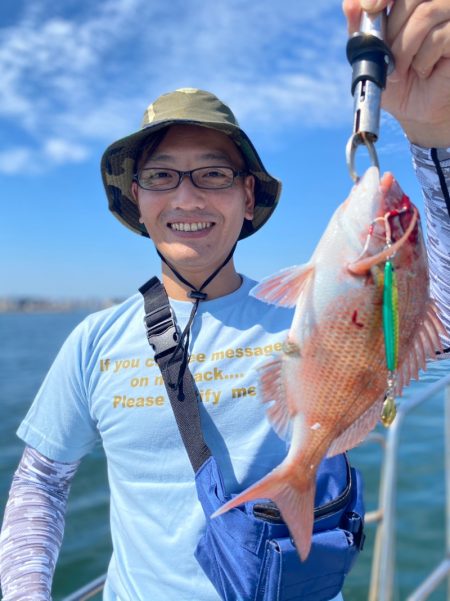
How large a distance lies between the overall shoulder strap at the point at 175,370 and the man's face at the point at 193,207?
21 centimetres

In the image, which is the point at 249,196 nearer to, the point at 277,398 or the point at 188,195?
the point at 188,195

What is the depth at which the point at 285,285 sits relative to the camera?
5.27ft

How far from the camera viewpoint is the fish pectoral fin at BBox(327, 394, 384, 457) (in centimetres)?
157

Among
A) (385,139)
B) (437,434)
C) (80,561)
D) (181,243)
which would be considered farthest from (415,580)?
(385,139)

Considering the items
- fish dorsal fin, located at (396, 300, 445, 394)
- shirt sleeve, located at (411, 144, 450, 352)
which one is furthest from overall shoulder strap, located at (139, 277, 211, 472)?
shirt sleeve, located at (411, 144, 450, 352)

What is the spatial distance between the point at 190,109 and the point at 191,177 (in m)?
0.30

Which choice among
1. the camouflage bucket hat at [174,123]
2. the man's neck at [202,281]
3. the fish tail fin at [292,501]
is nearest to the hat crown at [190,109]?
the camouflage bucket hat at [174,123]

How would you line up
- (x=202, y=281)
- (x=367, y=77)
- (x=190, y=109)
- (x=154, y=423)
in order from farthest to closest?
1. (x=202, y=281)
2. (x=190, y=109)
3. (x=154, y=423)
4. (x=367, y=77)

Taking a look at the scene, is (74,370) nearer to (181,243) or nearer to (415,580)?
(181,243)

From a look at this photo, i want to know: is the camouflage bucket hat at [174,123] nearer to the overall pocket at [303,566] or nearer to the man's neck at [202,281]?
the man's neck at [202,281]

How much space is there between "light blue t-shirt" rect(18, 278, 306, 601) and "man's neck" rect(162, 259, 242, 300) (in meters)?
0.05

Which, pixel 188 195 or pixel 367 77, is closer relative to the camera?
pixel 367 77

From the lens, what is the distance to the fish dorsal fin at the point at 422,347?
154 centimetres

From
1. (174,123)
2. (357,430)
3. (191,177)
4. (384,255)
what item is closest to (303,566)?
(357,430)
